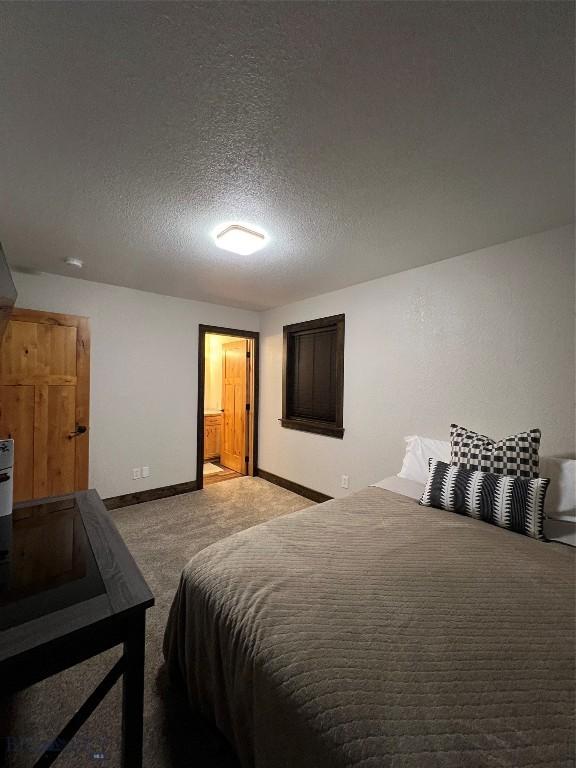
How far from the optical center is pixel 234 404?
202 inches

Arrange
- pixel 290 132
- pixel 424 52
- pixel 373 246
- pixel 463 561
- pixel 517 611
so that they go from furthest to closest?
pixel 373 246 < pixel 463 561 < pixel 290 132 < pixel 517 611 < pixel 424 52

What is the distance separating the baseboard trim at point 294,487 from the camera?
373 centimetres

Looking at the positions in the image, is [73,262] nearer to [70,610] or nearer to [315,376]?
[315,376]

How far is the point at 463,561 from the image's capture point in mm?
1419

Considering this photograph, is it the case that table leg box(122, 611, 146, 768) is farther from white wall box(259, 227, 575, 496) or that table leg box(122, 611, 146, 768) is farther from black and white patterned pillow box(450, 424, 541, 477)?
white wall box(259, 227, 575, 496)

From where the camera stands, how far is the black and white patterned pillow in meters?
1.90

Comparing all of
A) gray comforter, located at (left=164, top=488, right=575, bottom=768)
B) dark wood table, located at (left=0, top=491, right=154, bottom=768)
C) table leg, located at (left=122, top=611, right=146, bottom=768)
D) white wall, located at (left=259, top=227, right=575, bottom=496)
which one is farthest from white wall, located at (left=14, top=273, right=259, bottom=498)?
table leg, located at (left=122, top=611, right=146, bottom=768)

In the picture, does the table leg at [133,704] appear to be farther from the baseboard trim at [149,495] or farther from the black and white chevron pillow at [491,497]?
the baseboard trim at [149,495]

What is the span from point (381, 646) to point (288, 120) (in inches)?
74.4

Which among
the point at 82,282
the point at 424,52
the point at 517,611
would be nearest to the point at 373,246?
the point at 424,52

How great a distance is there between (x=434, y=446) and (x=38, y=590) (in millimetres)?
2482

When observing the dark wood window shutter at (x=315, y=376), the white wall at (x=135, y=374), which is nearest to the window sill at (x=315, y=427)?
the dark wood window shutter at (x=315, y=376)

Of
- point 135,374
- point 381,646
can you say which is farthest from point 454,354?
point 135,374

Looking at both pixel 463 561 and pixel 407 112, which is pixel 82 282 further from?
pixel 463 561
